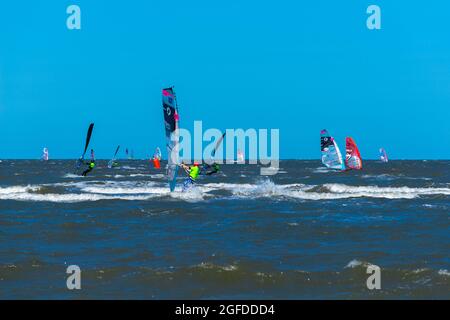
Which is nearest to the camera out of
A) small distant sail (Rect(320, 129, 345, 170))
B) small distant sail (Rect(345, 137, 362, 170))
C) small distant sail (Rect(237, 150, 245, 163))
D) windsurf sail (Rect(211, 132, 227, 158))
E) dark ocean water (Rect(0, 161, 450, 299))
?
dark ocean water (Rect(0, 161, 450, 299))

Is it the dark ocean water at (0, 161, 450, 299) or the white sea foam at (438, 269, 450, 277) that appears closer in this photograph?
the dark ocean water at (0, 161, 450, 299)

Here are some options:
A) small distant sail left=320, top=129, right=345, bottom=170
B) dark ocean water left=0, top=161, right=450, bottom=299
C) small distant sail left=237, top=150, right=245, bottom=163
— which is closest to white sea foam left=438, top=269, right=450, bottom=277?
dark ocean water left=0, top=161, right=450, bottom=299

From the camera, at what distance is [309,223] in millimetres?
16672

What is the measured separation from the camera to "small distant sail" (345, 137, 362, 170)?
45625 millimetres

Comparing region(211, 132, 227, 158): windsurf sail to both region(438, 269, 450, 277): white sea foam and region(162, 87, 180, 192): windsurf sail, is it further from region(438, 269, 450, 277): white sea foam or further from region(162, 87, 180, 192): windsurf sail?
region(438, 269, 450, 277): white sea foam

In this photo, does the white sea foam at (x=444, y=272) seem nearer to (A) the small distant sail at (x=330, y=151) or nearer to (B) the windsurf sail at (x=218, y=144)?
(B) the windsurf sail at (x=218, y=144)

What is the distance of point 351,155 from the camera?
4884 cm

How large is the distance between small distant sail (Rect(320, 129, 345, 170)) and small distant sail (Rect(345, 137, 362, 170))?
1.44 m

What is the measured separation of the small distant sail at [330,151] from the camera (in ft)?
133

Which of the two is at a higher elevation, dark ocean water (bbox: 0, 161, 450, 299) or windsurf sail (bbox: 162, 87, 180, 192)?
windsurf sail (bbox: 162, 87, 180, 192)

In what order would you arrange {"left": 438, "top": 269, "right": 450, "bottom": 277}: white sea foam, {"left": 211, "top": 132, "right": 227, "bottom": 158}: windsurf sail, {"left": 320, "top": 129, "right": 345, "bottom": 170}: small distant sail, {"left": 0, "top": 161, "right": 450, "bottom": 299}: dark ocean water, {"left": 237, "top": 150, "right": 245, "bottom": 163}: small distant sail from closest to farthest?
{"left": 0, "top": 161, "right": 450, "bottom": 299}: dark ocean water → {"left": 438, "top": 269, "right": 450, "bottom": 277}: white sea foam → {"left": 211, "top": 132, "right": 227, "bottom": 158}: windsurf sail → {"left": 320, "top": 129, "right": 345, "bottom": 170}: small distant sail → {"left": 237, "top": 150, "right": 245, "bottom": 163}: small distant sail

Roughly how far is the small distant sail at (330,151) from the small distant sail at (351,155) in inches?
56.6
